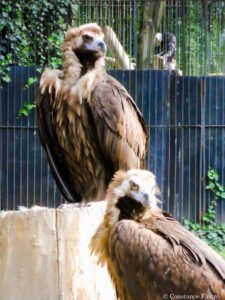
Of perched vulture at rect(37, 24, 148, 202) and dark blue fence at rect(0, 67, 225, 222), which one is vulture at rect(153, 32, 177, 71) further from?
perched vulture at rect(37, 24, 148, 202)

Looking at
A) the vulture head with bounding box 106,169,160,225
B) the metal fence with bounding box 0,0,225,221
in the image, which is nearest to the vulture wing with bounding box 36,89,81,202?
the vulture head with bounding box 106,169,160,225

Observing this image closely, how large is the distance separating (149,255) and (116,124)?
2.14m

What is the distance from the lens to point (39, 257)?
487cm

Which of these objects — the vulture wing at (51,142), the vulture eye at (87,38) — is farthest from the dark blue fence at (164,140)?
the vulture eye at (87,38)

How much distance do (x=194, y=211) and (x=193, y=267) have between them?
7.22 m

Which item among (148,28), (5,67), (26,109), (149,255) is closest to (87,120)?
(149,255)

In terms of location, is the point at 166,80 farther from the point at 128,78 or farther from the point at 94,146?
the point at 94,146

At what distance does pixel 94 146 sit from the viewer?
650 centimetres

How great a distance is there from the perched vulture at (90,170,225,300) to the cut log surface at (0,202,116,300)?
249 mm

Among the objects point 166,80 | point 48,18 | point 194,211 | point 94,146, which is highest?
point 48,18

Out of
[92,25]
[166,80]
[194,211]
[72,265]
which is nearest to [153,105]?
[166,80]

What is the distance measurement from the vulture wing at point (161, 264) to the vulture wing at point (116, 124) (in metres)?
1.88

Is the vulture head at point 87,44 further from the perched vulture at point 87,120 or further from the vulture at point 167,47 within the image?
the vulture at point 167,47

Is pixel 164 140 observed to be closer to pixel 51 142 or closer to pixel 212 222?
pixel 212 222
